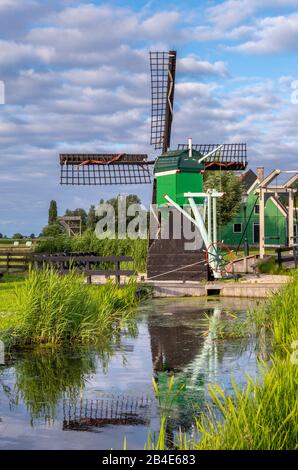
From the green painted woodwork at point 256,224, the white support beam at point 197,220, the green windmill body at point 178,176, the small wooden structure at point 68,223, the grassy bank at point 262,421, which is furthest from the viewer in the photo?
the green painted woodwork at point 256,224

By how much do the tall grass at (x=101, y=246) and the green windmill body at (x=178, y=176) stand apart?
314cm

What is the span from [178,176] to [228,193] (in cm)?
1963

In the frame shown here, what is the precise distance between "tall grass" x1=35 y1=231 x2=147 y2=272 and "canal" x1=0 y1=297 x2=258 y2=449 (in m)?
13.3

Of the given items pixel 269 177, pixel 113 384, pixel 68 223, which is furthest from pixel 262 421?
pixel 68 223

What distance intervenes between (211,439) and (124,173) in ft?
80.8

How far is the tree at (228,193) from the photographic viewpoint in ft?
141

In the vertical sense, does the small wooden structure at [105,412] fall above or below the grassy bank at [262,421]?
below

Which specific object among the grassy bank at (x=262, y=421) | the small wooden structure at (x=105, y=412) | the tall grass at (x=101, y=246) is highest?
the tall grass at (x=101, y=246)

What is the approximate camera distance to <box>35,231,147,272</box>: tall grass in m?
27.1

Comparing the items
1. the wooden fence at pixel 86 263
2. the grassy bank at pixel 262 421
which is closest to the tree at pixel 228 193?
the wooden fence at pixel 86 263

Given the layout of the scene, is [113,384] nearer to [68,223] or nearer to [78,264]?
[78,264]

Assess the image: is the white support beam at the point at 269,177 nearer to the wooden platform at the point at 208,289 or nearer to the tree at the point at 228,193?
the wooden platform at the point at 208,289

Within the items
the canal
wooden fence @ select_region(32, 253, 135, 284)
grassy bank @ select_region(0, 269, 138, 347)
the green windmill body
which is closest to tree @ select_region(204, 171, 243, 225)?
the green windmill body

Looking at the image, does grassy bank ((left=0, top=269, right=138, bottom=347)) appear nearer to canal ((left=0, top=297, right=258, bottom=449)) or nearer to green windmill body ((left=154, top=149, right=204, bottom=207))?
canal ((left=0, top=297, right=258, bottom=449))
